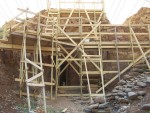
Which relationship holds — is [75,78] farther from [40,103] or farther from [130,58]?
[40,103]

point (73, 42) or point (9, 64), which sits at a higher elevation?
point (73, 42)

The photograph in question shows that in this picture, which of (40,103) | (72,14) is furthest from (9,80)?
(72,14)

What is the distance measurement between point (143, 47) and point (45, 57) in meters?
5.47

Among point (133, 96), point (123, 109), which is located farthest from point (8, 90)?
point (133, 96)

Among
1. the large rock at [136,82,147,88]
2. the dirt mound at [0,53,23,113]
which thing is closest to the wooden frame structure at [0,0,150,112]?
the dirt mound at [0,53,23,113]

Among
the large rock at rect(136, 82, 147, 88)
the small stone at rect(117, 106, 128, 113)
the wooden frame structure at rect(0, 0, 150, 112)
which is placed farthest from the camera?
the wooden frame structure at rect(0, 0, 150, 112)

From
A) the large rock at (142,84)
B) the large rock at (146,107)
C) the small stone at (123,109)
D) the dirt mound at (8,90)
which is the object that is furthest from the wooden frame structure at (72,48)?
the large rock at (146,107)

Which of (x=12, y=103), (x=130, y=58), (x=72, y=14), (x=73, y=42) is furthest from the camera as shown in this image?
(x=72, y=14)

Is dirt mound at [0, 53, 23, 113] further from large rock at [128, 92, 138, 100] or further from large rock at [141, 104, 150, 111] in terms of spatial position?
large rock at [141, 104, 150, 111]

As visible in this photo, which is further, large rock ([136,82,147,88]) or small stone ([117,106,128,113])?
large rock ([136,82,147,88])

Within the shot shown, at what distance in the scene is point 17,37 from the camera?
13805 millimetres

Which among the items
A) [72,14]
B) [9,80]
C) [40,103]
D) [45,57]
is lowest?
[40,103]

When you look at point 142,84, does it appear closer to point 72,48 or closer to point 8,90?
point 72,48

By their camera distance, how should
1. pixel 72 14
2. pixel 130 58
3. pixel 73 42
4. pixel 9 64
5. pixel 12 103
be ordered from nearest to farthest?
1. pixel 12 103
2. pixel 73 42
3. pixel 9 64
4. pixel 130 58
5. pixel 72 14
